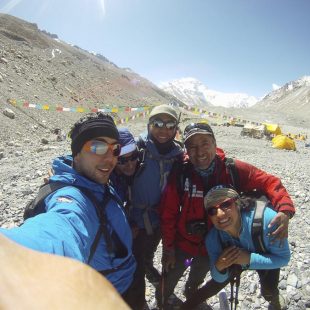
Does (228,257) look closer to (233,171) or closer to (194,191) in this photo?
(194,191)

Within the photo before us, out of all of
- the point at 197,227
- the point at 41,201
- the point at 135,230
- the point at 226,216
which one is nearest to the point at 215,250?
the point at 197,227

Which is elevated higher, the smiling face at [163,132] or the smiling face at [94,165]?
the smiling face at [163,132]

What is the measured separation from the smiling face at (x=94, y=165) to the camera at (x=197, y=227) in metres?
1.38

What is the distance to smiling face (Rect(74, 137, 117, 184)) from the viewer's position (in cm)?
271

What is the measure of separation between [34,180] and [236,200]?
7731 millimetres

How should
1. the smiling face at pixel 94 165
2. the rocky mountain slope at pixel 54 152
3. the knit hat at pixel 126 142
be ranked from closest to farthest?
1. the smiling face at pixel 94 165
2. the knit hat at pixel 126 142
3. the rocky mountain slope at pixel 54 152

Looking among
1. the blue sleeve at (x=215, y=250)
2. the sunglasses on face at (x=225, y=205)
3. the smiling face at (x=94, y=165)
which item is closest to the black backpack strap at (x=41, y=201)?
the smiling face at (x=94, y=165)

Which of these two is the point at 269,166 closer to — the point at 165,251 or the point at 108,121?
the point at 165,251

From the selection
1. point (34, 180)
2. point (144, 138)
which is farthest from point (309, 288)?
point (34, 180)

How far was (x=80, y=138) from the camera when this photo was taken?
275 centimetres

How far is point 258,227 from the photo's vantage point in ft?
10.4

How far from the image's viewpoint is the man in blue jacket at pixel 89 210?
1.79m

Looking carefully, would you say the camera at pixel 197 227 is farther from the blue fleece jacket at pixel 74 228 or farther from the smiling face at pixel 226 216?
the blue fleece jacket at pixel 74 228

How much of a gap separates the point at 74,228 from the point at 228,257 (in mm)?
2009
